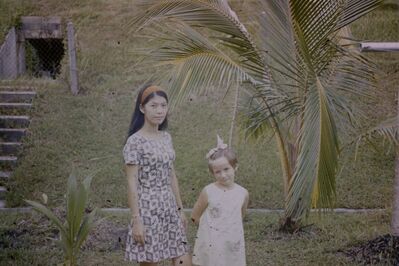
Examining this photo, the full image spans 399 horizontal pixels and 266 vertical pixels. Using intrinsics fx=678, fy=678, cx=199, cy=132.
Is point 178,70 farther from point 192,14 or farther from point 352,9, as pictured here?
point 352,9

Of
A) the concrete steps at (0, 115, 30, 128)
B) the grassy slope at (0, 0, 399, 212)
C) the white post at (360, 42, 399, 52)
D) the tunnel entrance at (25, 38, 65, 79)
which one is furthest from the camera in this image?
the tunnel entrance at (25, 38, 65, 79)

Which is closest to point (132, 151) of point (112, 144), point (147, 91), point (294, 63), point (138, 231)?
point (147, 91)

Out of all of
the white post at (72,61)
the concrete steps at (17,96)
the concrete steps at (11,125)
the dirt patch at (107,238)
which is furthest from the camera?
the white post at (72,61)

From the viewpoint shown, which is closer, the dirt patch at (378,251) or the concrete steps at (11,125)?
the dirt patch at (378,251)

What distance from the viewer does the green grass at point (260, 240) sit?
6328 mm

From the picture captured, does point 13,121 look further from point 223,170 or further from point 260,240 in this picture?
point 223,170

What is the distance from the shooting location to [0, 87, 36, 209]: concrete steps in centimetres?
890

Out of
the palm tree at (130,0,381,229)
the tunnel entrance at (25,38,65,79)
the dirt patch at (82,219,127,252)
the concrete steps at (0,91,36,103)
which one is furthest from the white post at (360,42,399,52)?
the tunnel entrance at (25,38,65,79)

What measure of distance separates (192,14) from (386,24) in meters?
7.81

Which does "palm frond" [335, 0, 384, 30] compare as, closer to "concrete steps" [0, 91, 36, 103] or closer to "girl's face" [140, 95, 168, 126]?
"girl's face" [140, 95, 168, 126]

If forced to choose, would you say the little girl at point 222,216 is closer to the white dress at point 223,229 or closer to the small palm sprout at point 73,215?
the white dress at point 223,229

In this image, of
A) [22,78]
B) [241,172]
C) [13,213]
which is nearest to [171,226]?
[13,213]

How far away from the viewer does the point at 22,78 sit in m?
11.6

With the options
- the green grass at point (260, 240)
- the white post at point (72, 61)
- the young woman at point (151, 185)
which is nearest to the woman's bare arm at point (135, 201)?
the young woman at point (151, 185)
